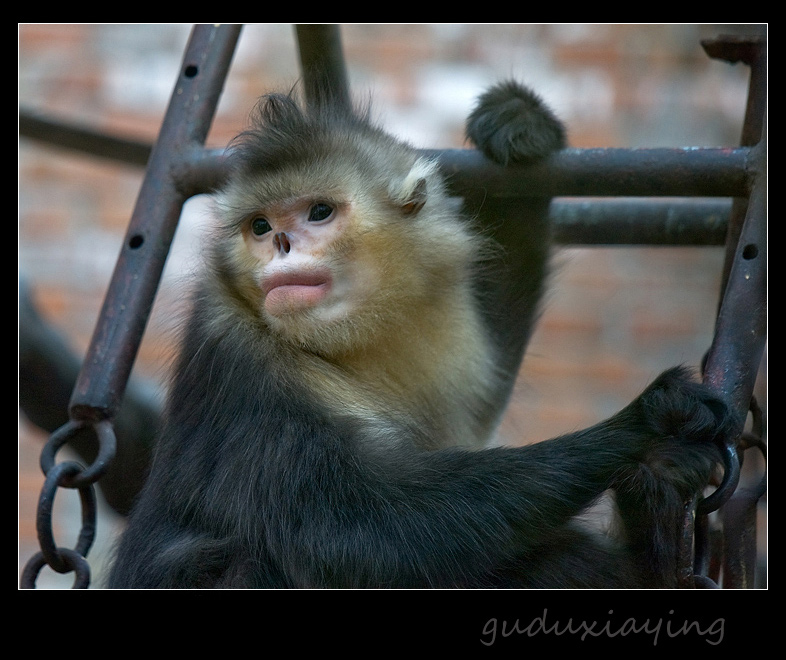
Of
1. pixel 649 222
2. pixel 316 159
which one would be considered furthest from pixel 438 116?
pixel 316 159

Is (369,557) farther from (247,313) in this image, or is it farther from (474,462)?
(247,313)

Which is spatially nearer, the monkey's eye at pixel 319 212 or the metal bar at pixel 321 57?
the monkey's eye at pixel 319 212

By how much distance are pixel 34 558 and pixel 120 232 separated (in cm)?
378

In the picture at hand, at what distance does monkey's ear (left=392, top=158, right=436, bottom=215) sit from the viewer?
119 inches

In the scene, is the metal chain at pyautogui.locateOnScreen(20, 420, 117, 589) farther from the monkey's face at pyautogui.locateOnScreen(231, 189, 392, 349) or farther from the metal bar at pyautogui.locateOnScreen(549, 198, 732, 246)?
the metal bar at pyautogui.locateOnScreen(549, 198, 732, 246)

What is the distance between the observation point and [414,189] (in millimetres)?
3029

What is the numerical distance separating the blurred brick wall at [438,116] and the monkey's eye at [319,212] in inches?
131

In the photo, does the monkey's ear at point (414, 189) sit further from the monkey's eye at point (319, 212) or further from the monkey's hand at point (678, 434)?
the monkey's hand at point (678, 434)

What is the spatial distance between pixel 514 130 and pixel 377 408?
0.89 metres

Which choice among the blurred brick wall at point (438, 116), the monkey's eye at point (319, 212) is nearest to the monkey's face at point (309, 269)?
the monkey's eye at point (319, 212)

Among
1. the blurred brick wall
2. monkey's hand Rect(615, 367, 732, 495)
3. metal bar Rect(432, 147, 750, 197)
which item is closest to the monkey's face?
metal bar Rect(432, 147, 750, 197)

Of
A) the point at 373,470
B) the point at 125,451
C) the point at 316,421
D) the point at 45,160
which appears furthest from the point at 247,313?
the point at 45,160

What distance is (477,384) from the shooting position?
323cm

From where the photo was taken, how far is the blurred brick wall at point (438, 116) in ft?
20.4
